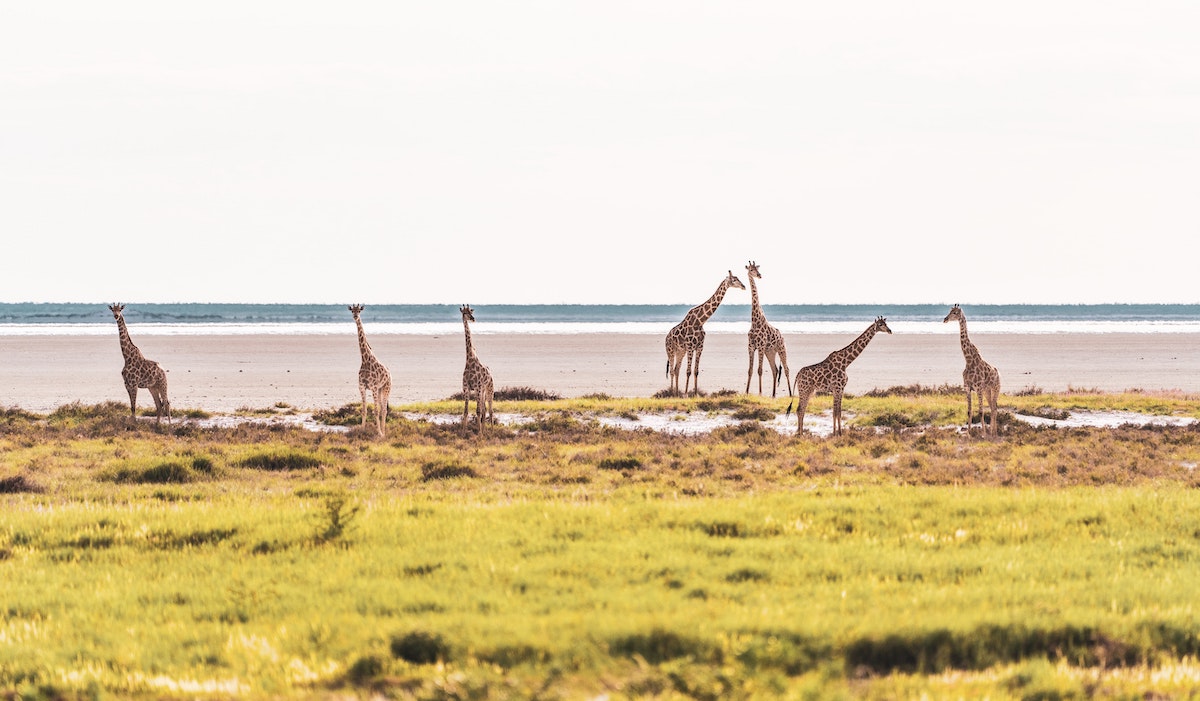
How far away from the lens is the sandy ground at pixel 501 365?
125ft

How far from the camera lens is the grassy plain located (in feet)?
23.9

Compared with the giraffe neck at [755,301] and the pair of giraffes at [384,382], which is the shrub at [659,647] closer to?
the pair of giraffes at [384,382]

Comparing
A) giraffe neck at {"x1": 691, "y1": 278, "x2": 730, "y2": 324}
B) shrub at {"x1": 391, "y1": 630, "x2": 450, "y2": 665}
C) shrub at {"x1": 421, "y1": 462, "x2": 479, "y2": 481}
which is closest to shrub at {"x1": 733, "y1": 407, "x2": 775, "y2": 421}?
giraffe neck at {"x1": 691, "y1": 278, "x2": 730, "y2": 324}

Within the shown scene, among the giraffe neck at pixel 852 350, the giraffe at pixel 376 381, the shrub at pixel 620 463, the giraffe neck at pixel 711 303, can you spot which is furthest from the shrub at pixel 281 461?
the giraffe neck at pixel 711 303

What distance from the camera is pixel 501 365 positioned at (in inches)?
2090

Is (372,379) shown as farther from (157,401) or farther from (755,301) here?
(755,301)

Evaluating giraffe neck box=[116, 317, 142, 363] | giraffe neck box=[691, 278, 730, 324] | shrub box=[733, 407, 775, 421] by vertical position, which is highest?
giraffe neck box=[691, 278, 730, 324]

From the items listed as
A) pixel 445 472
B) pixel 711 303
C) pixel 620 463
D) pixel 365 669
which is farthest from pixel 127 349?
pixel 365 669

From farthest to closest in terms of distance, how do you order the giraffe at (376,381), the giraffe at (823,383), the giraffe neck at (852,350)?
the giraffe neck at (852,350), the giraffe at (823,383), the giraffe at (376,381)

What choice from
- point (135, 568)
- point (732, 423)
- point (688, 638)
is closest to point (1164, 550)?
point (688, 638)

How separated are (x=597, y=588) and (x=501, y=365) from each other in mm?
44313

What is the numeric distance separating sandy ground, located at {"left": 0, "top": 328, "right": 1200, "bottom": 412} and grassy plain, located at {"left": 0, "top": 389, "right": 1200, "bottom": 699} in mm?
19651

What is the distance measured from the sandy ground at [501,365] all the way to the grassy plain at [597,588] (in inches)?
774

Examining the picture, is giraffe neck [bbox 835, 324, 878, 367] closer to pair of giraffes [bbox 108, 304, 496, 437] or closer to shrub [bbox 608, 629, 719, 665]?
pair of giraffes [bbox 108, 304, 496, 437]
